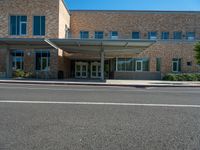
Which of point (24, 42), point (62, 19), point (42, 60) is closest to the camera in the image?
point (24, 42)

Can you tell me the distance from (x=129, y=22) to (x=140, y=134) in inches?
1298

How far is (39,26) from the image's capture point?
2972cm

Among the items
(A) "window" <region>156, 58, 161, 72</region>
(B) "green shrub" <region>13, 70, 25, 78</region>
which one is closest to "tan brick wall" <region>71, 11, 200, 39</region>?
(A) "window" <region>156, 58, 161, 72</region>

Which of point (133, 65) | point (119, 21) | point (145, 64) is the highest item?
point (119, 21)

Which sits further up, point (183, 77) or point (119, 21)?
point (119, 21)

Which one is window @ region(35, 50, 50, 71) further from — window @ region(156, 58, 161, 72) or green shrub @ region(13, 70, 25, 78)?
window @ region(156, 58, 161, 72)

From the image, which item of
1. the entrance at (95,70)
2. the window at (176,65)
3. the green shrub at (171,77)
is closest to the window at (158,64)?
the window at (176,65)

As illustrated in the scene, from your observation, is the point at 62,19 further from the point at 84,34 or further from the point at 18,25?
the point at 84,34

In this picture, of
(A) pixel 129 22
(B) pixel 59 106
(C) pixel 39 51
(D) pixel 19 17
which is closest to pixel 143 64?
(A) pixel 129 22

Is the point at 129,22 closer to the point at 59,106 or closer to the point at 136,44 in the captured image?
the point at 136,44

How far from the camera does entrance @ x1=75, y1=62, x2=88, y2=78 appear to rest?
37250 mm

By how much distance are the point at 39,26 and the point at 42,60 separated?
4253 mm

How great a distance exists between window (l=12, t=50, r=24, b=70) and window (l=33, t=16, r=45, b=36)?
3107mm

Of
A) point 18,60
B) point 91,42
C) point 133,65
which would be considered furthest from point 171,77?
point 18,60
